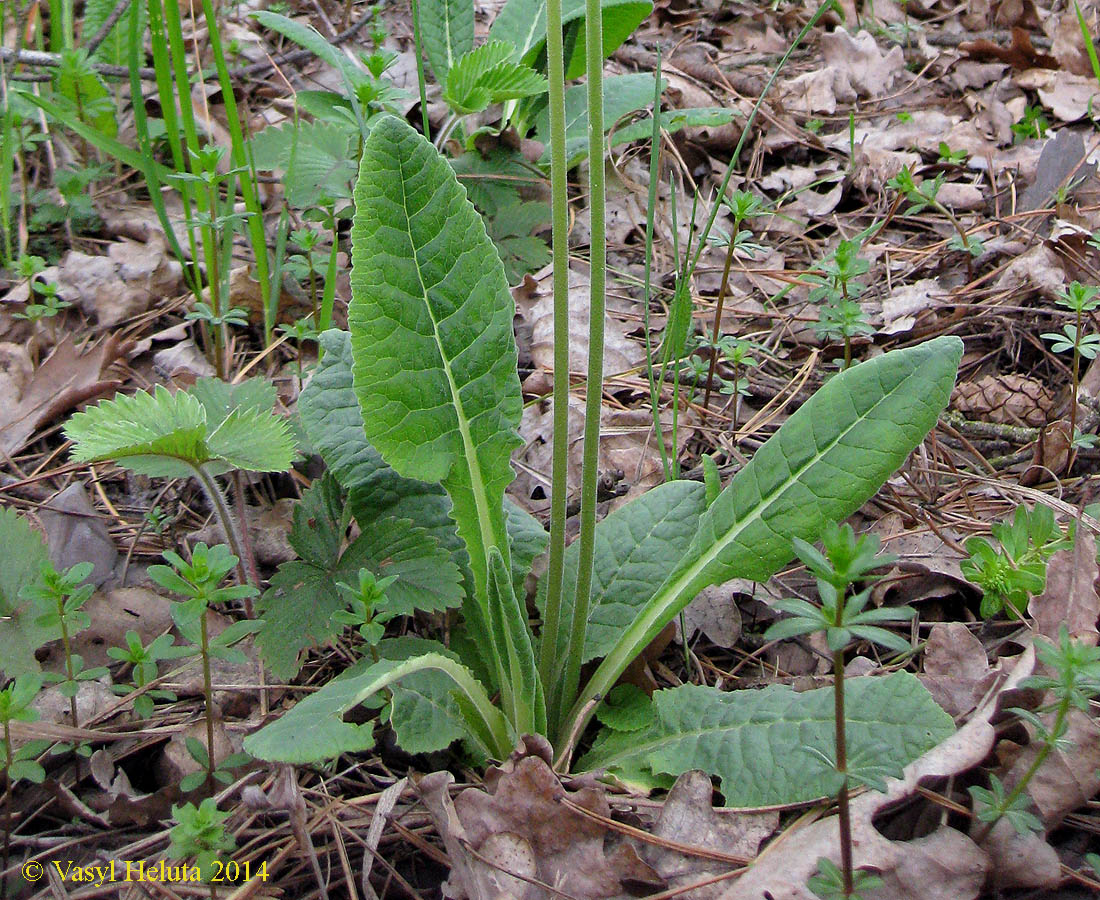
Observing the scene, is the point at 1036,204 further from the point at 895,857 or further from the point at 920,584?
the point at 895,857

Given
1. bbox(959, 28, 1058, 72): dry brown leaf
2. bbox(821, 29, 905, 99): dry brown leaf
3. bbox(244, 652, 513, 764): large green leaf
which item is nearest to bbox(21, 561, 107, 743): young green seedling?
bbox(244, 652, 513, 764): large green leaf

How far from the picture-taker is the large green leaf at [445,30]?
10.1 feet

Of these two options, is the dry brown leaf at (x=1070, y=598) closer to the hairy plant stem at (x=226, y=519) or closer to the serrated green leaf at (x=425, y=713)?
the serrated green leaf at (x=425, y=713)

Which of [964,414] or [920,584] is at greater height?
[964,414]

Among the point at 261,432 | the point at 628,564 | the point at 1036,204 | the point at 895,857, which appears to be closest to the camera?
the point at 895,857

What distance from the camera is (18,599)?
1607mm

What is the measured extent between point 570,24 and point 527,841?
268 cm

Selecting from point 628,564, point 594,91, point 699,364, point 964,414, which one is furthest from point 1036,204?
point 594,91

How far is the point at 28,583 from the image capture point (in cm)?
163

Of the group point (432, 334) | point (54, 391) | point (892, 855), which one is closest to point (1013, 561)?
point (892, 855)

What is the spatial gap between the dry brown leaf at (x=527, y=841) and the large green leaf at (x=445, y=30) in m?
2.49

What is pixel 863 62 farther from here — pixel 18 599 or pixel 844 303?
pixel 18 599

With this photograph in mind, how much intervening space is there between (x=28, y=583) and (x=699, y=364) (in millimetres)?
1533

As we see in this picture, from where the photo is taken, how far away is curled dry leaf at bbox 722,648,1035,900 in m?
1.18
